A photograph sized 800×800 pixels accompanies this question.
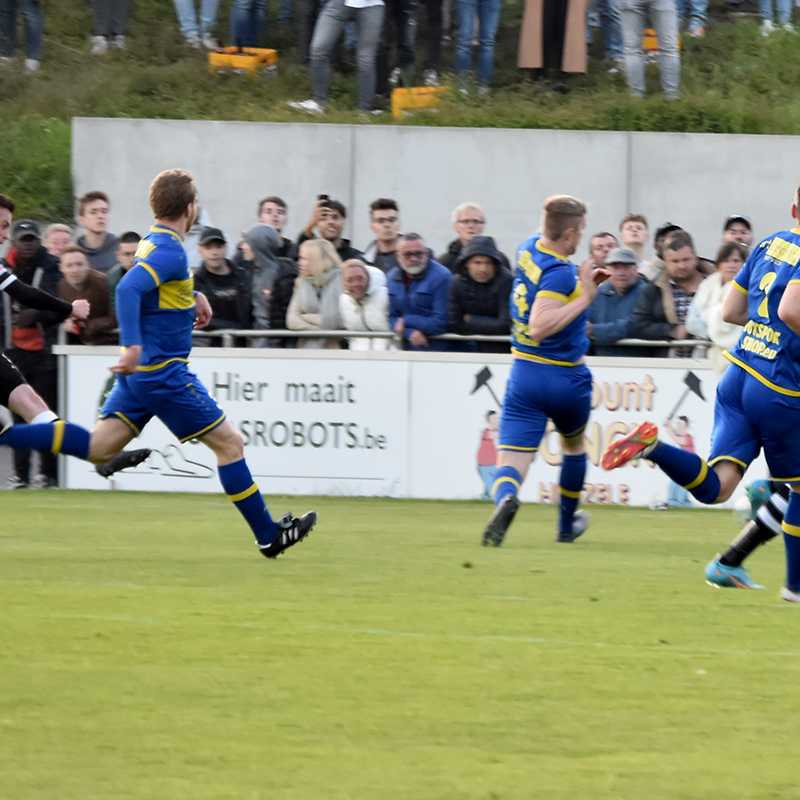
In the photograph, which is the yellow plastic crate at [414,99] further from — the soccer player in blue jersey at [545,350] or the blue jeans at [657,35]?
the soccer player in blue jersey at [545,350]

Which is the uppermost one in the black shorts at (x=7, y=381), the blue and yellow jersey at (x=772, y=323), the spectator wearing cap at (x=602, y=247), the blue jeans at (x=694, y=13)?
the blue jeans at (x=694, y=13)

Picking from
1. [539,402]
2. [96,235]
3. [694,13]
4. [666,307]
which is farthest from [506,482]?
[694,13]

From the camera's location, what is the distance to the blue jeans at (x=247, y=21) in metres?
22.5

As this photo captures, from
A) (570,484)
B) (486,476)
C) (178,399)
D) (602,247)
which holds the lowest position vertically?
(486,476)

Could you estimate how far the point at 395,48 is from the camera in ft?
71.5

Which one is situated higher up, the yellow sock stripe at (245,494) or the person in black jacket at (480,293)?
→ the person in black jacket at (480,293)

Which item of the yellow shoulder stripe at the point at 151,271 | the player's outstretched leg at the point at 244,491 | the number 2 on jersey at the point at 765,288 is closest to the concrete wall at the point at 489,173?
the player's outstretched leg at the point at 244,491

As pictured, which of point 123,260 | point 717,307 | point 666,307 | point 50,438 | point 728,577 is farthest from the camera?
point 123,260

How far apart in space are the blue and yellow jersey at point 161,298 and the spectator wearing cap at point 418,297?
18.6 ft

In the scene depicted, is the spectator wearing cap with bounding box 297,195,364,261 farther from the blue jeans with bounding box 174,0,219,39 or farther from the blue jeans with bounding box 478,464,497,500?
the blue jeans with bounding box 174,0,219,39

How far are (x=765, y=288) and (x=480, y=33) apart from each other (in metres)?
13.7

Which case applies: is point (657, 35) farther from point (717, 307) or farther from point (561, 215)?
point (561, 215)

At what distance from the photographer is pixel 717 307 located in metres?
14.3

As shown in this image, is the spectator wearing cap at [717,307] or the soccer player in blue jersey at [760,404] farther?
the spectator wearing cap at [717,307]
